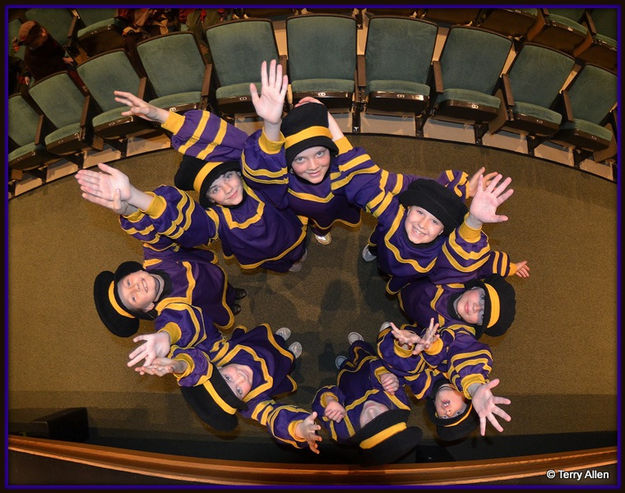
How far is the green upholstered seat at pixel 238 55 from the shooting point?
346 cm

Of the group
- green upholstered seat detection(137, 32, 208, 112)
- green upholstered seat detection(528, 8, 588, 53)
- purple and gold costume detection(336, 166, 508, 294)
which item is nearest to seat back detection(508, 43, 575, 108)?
green upholstered seat detection(528, 8, 588, 53)

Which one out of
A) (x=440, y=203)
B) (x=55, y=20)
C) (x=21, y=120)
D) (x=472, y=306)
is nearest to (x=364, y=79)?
(x=440, y=203)

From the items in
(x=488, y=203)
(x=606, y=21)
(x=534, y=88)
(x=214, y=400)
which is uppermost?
(x=606, y=21)

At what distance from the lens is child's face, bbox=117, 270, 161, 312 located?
206 centimetres

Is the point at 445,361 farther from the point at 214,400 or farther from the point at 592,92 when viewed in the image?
the point at 592,92

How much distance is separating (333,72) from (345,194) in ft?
5.32

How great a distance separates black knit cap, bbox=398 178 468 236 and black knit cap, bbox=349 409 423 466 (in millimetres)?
996

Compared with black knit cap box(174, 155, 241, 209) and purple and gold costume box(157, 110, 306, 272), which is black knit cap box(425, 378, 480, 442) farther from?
black knit cap box(174, 155, 241, 209)

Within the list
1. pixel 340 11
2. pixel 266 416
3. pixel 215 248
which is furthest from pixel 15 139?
pixel 266 416

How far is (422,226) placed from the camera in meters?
2.17

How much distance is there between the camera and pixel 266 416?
229 centimetres

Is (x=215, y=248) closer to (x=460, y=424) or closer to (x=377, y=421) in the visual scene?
(x=377, y=421)

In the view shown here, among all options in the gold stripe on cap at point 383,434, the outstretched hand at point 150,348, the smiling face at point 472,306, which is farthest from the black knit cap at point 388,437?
the outstretched hand at point 150,348

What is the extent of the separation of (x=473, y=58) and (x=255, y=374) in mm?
3081
